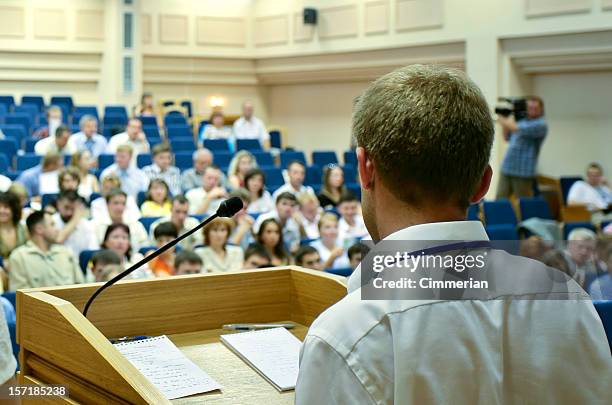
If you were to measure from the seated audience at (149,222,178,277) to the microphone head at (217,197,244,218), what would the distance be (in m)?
2.43

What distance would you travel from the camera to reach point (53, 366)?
4.74ft

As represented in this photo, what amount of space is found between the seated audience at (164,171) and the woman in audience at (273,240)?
2273 mm

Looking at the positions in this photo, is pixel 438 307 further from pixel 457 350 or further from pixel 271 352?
pixel 271 352

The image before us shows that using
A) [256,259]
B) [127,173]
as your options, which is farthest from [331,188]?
[256,259]

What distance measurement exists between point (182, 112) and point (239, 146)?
2.67 m

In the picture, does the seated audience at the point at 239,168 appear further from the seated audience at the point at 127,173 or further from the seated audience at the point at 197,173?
the seated audience at the point at 127,173

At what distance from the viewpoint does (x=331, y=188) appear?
249 inches

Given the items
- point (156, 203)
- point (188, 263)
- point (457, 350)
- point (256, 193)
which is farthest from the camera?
point (256, 193)

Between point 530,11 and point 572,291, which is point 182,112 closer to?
point 530,11

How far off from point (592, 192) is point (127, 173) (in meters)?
3.72

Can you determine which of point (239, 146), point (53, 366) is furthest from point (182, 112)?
point (53, 366)

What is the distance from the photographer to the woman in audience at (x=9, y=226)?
167 inches

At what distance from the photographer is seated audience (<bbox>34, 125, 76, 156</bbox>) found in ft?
23.5

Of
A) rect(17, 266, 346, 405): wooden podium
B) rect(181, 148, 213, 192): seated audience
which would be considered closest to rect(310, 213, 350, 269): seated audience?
rect(181, 148, 213, 192): seated audience
